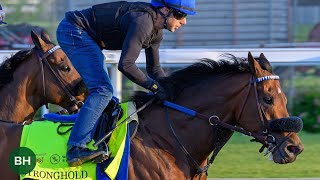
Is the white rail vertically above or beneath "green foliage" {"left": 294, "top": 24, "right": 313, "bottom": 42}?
above

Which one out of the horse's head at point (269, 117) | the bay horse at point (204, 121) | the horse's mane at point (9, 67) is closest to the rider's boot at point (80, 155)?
the bay horse at point (204, 121)

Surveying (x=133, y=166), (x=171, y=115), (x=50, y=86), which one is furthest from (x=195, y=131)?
(x=50, y=86)

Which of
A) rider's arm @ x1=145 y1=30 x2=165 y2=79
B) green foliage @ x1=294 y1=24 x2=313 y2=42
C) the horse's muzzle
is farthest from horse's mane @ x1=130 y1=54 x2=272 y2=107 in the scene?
green foliage @ x1=294 y1=24 x2=313 y2=42

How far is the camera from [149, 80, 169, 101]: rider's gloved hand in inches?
173

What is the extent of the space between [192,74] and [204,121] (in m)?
0.33

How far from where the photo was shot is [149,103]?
4.53 meters

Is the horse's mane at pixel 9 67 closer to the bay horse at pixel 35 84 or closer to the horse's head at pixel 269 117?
the bay horse at pixel 35 84

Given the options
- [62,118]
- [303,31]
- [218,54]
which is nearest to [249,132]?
[62,118]

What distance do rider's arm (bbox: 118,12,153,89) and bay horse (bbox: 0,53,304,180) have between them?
0.32 metres

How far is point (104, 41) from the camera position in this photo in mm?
4543

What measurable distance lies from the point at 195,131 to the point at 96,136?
610 mm

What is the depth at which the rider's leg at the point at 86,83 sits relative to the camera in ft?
14.0

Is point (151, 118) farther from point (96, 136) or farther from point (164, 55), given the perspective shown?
point (164, 55)

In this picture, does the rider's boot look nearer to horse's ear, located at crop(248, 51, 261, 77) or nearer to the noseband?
horse's ear, located at crop(248, 51, 261, 77)
